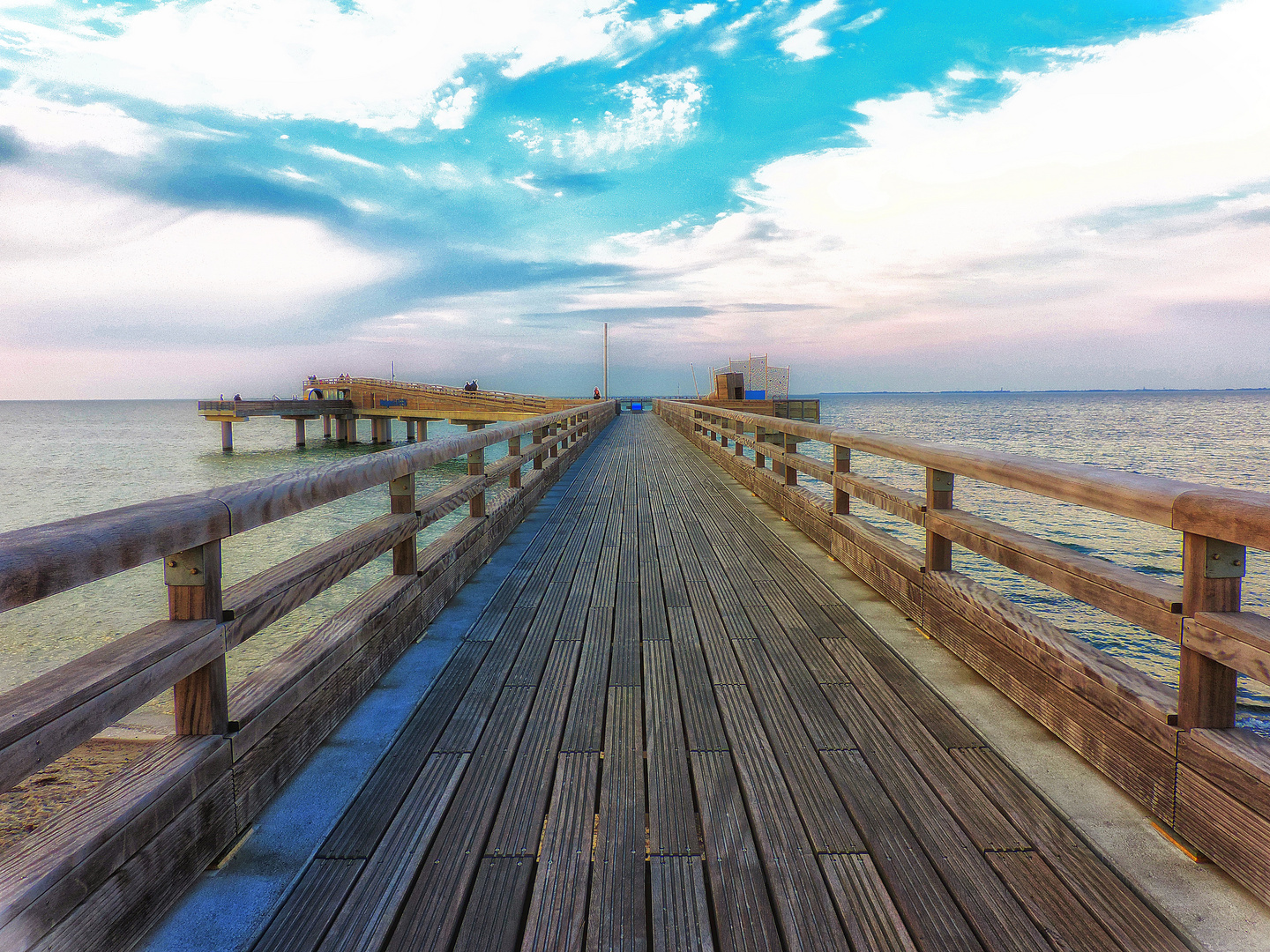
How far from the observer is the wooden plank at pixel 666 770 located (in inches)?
81.3

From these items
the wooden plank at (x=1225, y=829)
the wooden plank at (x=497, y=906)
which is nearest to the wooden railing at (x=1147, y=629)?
the wooden plank at (x=1225, y=829)

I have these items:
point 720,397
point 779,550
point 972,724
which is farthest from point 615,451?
point 720,397

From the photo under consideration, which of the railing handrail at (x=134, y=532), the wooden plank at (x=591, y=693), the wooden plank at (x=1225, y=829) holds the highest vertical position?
the railing handrail at (x=134, y=532)

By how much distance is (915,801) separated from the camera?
225 cm

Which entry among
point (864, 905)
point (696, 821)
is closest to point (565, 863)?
point (696, 821)

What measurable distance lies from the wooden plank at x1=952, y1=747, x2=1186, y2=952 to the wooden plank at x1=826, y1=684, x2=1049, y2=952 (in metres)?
0.19

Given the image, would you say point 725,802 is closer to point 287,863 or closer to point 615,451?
point 287,863

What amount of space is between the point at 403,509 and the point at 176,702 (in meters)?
1.77

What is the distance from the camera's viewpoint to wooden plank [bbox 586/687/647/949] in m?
1.71

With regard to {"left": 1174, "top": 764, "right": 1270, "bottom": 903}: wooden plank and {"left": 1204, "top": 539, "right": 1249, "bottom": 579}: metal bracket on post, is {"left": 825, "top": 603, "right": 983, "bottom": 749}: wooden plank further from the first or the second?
{"left": 1204, "top": 539, "right": 1249, "bottom": 579}: metal bracket on post

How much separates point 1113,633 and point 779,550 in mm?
4692

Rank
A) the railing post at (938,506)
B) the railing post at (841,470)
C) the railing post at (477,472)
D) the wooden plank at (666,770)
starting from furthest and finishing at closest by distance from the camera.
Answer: the railing post at (841,470)
the railing post at (477,472)
the railing post at (938,506)
the wooden plank at (666,770)

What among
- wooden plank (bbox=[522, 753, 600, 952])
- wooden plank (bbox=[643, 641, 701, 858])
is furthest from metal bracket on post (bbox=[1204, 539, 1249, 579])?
wooden plank (bbox=[522, 753, 600, 952])

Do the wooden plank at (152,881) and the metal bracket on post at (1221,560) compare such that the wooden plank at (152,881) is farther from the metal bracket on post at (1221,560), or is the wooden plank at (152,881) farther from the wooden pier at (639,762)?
the metal bracket on post at (1221,560)
